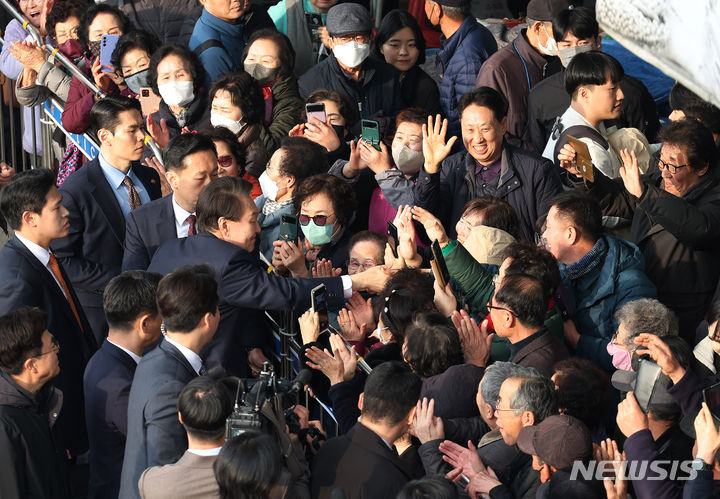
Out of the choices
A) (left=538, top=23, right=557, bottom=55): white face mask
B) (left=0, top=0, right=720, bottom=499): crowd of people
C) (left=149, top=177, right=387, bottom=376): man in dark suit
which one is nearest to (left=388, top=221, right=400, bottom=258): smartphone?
(left=0, top=0, right=720, bottom=499): crowd of people

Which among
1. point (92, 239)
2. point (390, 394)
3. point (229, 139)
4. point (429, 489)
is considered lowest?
point (92, 239)

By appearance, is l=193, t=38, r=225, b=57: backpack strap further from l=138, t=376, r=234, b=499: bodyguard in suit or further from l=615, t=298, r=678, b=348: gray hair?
l=138, t=376, r=234, b=499: bodyguard in suit

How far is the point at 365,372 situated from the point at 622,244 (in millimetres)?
1617

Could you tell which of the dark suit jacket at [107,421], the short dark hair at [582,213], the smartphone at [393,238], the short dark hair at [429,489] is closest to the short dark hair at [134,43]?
the smartphone at [393,238]

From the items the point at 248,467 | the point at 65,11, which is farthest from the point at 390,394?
the point at 65,11

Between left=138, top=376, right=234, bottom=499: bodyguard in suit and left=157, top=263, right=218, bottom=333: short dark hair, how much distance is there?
1.87 ft

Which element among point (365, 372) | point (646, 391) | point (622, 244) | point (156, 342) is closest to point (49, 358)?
point (156, 342)

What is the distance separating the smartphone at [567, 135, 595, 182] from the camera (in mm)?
5594

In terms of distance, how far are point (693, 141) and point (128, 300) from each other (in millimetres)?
3161

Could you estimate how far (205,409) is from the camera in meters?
3.69

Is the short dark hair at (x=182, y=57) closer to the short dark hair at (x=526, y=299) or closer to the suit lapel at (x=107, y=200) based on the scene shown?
the suit lapel at (x=107, y=200)

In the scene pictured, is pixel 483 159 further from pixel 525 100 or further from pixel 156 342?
pixel 156 342

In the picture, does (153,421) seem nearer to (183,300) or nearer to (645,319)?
(183,300)

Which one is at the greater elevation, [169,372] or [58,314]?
[169,372]
